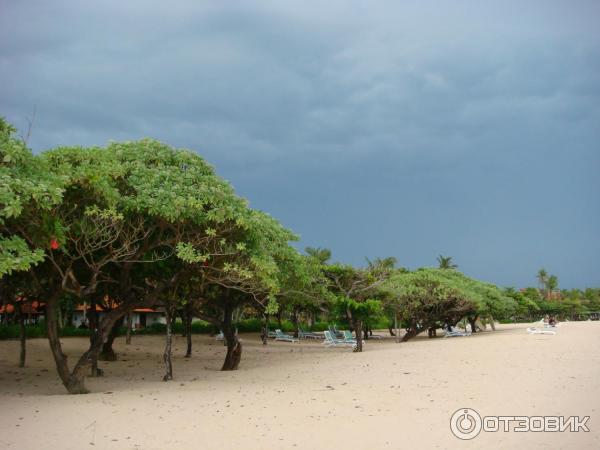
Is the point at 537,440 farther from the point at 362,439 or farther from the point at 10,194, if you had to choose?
the point at 10,194

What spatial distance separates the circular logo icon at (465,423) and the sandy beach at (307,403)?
16 cm

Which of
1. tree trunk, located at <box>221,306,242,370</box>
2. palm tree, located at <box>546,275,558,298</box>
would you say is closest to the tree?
tree trunk, located at <box>221,306,242,370</box>

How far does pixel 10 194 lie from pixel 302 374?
11100 millimetres

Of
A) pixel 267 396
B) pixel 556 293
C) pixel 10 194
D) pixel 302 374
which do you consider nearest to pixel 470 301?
pixel 302 374

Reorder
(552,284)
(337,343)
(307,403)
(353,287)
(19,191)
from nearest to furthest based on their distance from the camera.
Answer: (19,191) → (307,403) → (353,287) → (337,343) → (552,284)

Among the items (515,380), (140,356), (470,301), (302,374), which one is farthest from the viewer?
(470,301)

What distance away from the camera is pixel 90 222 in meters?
11.8

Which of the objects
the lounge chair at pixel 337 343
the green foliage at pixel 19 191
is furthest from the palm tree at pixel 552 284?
the green foliage at pixel 19 191

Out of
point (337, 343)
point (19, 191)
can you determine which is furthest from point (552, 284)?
point (19, 191)
